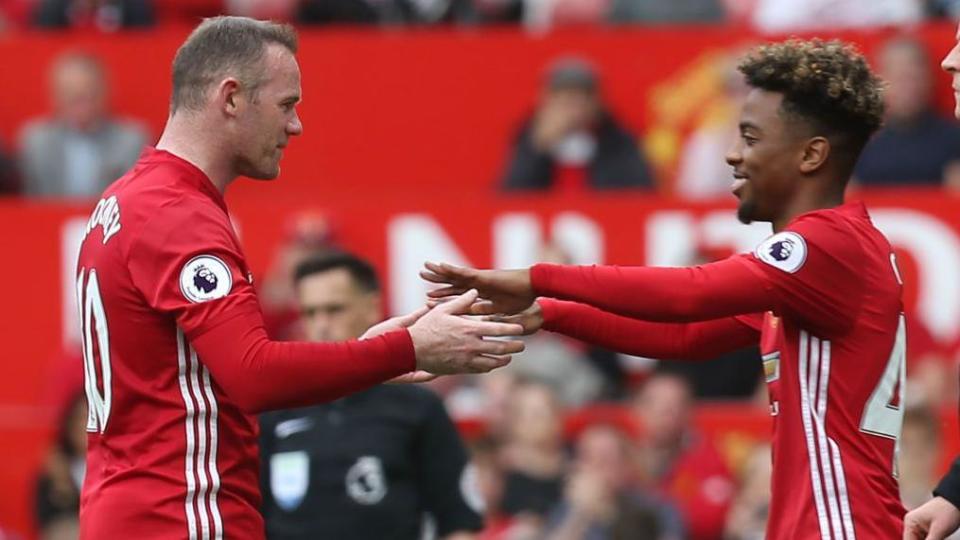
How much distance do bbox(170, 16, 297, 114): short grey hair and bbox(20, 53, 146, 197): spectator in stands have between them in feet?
19.8

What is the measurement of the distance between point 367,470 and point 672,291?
6.76 ft

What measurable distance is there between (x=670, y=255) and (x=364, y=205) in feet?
5.34

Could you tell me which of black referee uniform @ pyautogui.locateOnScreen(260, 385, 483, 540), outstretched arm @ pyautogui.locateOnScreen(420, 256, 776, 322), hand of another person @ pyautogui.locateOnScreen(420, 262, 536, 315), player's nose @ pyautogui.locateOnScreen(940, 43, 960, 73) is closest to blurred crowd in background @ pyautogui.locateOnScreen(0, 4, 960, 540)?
black referee uniform @ pyautogui.locateOnScreen(260, 385, 483, 540)

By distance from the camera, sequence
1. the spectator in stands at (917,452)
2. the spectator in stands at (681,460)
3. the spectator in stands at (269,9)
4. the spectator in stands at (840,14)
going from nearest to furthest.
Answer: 1. the spectator in stands at (917,452)
2. the spectator in stands at (681,460)
3. the spectator in stands at (840,14)
4. the spectator in stands at (269,9)

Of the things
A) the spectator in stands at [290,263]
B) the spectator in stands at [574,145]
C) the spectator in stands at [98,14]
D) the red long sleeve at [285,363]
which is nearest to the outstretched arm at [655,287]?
the red long sleeve at [285,363]

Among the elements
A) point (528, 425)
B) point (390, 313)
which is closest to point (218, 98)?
point (528, 425)

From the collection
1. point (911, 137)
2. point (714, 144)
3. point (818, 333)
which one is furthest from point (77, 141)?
point (818, 333)

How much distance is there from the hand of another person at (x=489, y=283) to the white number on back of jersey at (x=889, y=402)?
870 mm

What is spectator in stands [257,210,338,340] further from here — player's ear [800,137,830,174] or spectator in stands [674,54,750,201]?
player's ear [800,137,830,174]

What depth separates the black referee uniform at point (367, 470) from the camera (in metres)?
6.59

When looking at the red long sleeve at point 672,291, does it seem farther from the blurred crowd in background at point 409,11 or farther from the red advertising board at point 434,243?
the blurred crowd in background at point 409,11

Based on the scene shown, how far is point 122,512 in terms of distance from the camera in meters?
4.84

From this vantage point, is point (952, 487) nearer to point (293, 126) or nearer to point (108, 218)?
point (293, 126)

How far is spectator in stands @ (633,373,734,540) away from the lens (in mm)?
9156
